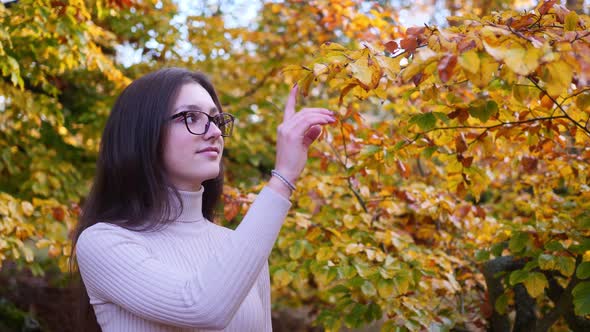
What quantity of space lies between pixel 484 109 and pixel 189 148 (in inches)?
34.0

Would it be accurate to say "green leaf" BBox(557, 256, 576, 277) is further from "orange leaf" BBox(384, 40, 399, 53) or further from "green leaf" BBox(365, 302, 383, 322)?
"orange leaf" BBox(384, 40, 399, 53)

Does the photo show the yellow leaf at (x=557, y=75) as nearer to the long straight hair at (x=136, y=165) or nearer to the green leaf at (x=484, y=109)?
the green leaf at (x=484, y=109)

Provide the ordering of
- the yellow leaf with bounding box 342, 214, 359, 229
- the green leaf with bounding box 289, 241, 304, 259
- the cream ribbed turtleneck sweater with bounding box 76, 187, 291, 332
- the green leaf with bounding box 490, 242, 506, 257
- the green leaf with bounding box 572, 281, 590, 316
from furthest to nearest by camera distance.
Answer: the yellow leaf with bounding box 342, 214, 359, 229, the green leaf with bounding box 289, 241, 304, 259, the green leaf with bounding box 490, 242, 506, 257, the green leaf with bounding box 572, 281, 590, 316, the cream ribbed turtleneck sweater with bounding box 76, 187, 291, 332

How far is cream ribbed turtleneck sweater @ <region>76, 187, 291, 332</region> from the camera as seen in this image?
121cm

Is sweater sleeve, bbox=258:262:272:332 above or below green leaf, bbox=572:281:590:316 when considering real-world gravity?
above

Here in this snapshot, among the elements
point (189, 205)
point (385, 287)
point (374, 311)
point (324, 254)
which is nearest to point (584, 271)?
point (385, 287)

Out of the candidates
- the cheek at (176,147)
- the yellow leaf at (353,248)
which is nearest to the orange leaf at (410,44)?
the cheek at (176,147)

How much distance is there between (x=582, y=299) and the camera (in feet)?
5.91

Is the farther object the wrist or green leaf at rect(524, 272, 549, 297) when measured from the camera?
green leaf at rect(524, 272, 549, 297)

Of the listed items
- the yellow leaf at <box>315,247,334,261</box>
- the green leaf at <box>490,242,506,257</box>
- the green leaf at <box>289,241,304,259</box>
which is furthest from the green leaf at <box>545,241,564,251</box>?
the green leaf at <box>289,241,304,259</box>

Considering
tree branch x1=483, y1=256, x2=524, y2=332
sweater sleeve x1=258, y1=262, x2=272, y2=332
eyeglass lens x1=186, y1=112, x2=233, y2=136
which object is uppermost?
eyeglass lens x1=186, y1=112, x2=233, y2=136

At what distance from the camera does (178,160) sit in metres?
1.54

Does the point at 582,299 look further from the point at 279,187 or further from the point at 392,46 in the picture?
the point at 279,187

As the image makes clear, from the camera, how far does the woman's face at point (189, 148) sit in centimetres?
152
